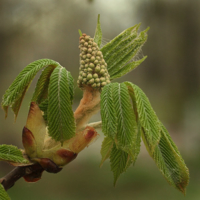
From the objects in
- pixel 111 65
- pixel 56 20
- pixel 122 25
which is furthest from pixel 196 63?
Answer: pixel 111 65

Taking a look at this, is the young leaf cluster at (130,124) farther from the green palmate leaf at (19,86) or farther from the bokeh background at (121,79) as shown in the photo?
the bokeh background at (121,79)

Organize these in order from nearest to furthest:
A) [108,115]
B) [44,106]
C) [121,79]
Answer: [108,115], [44,106], [121,79]

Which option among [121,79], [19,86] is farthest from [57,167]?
[121,79]

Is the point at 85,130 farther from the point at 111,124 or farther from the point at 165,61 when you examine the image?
the point at 165,61

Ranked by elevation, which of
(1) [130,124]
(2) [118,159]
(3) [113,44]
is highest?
(3) [113,44]

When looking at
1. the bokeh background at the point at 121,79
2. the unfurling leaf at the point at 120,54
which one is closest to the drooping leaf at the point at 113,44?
the unfurling leaf at the point at 120,54

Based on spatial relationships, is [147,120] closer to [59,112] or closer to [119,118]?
[119,118]
